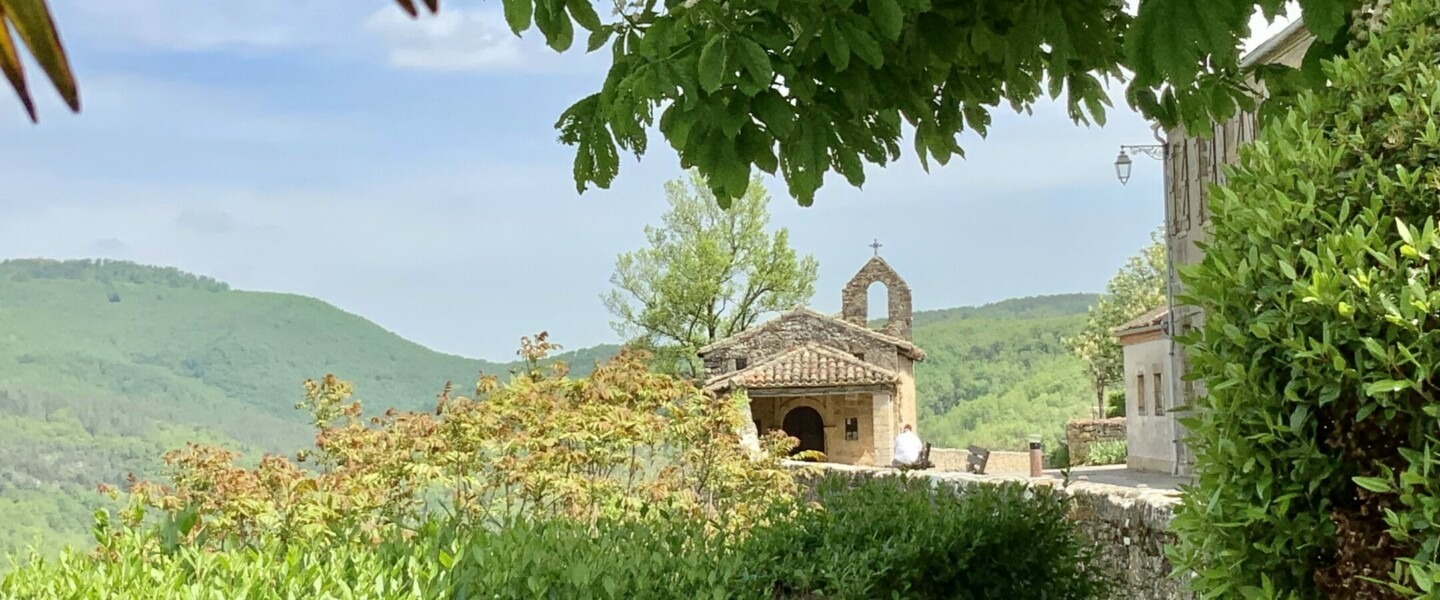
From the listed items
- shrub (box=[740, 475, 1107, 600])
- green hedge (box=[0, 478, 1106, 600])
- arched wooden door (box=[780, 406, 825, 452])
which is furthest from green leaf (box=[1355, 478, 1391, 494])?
arched wooden door (box=[780, 406, 825, 452])

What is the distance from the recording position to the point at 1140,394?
2673 cm

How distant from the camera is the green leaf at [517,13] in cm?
339

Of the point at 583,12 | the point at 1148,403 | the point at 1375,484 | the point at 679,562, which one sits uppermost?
the point at 583,12

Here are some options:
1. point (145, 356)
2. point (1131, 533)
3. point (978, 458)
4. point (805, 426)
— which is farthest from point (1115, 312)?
point (1131, 533)

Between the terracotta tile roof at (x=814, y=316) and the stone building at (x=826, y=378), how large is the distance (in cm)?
2

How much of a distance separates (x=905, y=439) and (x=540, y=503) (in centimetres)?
1201

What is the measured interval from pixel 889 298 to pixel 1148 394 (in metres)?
9.35

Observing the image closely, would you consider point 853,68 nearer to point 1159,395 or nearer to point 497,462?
point 497,462

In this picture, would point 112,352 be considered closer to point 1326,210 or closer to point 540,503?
point 540,503

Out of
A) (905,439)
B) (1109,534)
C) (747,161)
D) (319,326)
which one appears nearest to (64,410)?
(319,326)

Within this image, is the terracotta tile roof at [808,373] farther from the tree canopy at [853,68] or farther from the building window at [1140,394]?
the tree canopy at [853,68]

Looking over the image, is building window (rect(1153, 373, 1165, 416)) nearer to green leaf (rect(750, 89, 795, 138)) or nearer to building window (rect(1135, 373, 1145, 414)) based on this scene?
building window (rect(1135, 373, 1145, 414))

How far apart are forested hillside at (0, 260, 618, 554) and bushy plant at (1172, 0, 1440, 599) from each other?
59.4 feet

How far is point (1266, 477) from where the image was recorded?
2.57 meters
